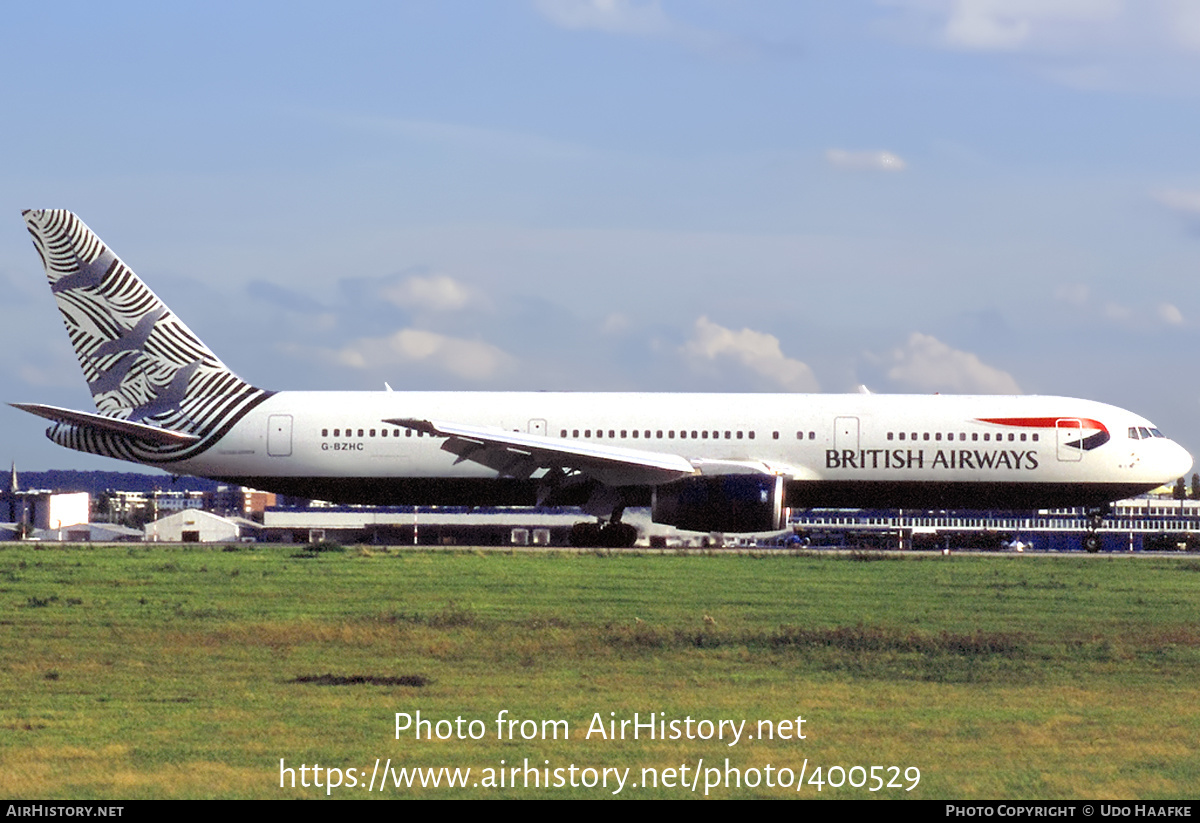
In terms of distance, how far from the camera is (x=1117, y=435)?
40.2 metres

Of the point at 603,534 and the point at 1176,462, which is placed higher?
the point at 1176,462

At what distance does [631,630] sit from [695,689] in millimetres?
4642

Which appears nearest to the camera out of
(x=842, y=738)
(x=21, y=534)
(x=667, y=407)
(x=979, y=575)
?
(x=842, y=738)

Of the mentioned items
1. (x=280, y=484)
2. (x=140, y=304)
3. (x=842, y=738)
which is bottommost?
(x=842, y=738)

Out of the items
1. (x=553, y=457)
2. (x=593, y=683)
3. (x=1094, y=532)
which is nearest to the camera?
(x=593, y=683)

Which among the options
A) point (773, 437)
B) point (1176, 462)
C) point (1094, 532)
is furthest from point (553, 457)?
point (1176, 462)

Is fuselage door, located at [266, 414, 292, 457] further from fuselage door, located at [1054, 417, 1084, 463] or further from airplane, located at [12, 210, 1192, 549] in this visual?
fuselage door, located at [1054, 417, 1084, 463]

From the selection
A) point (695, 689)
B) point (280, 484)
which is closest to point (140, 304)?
point (280, 484)

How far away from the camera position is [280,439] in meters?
40.0

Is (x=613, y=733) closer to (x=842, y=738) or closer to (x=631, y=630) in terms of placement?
(x=842, y=738)

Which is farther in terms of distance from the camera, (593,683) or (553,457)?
(553,457)

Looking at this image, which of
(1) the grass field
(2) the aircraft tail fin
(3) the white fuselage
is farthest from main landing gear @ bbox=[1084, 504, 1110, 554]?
(2) the aircraft tail fin

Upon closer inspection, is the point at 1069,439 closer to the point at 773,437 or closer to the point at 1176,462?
the point at 1176,462

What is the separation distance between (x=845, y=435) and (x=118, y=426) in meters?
19.8
